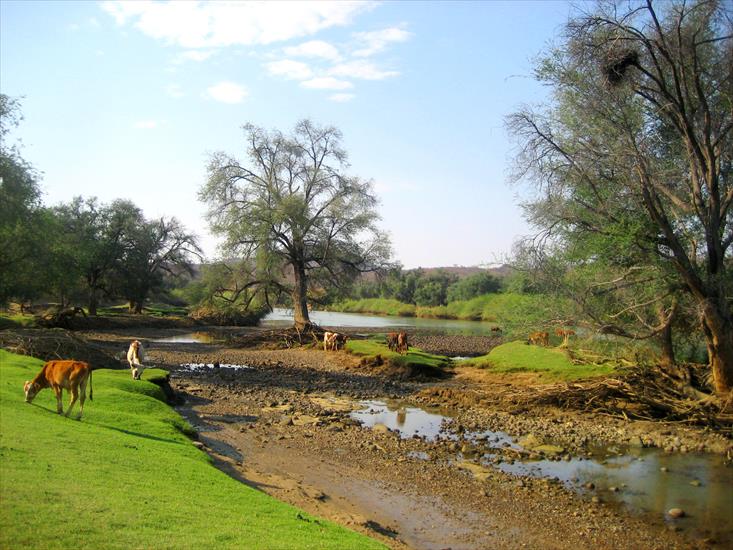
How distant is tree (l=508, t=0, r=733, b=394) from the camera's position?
16906 millimetres

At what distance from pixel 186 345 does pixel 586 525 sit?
3132cm

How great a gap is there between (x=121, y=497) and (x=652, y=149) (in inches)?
753

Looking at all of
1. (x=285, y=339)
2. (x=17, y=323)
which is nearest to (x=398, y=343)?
(x=285, y=339)

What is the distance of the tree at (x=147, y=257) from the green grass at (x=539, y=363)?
4140 centimetres

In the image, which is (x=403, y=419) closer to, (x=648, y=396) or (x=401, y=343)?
(x=648, y=396)

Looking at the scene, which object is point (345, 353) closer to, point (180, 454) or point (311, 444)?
point (311, 444)

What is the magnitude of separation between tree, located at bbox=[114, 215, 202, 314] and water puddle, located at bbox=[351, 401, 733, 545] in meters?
48.3

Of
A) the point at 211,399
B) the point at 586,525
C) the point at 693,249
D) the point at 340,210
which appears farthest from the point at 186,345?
the point at 586,525

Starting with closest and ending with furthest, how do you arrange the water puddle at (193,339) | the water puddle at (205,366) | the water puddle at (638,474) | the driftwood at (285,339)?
the water puddle at (638,474), the water puddle at (205,366), the driftwood at (285,339), the water puddle at (193,339)

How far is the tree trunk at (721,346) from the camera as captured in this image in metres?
17.1

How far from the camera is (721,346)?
1722 centimetres

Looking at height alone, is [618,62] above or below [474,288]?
above

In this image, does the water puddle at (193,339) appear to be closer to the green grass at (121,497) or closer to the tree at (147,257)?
the tree at (147,257)

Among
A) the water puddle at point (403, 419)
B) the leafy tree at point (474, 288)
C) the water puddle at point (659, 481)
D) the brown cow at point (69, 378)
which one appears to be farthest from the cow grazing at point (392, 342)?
the leafy tree at point (474, 288)
